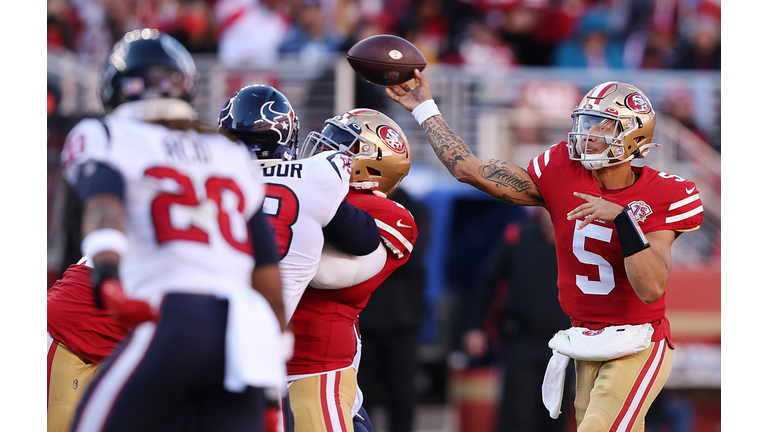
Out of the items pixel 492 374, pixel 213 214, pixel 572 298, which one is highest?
pixel 213 214

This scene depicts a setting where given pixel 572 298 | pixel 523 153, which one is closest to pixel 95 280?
pixel 572 298

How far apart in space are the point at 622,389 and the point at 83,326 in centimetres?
240

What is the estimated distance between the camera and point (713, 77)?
8.62 m

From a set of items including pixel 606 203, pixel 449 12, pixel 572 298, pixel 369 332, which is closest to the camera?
pixel 606 203

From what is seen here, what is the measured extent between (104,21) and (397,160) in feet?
21.4

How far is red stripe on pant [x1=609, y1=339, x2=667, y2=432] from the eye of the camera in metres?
3.73

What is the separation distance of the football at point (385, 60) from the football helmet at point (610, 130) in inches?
33.5

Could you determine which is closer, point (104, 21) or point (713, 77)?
point (713, 77)

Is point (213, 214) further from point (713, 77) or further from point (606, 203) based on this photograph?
point (713, 77)

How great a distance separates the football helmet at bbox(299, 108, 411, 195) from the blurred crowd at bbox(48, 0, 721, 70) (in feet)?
15.8

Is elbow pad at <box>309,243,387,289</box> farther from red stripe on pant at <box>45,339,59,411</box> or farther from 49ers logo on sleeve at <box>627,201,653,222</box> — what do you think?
red stripe on pant at <box>45,339,59,411</box>

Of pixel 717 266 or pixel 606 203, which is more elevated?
pixel 606 203

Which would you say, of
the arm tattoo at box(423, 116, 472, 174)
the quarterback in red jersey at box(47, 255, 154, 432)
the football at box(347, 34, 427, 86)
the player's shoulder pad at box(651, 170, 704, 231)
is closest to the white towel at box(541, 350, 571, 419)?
the player's shoulder pad at box(651, 170, 704, 231)

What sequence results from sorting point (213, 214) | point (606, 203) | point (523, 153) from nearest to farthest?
1. point (213, 214)
2. point (606, 203)
3. point (523, 153)
